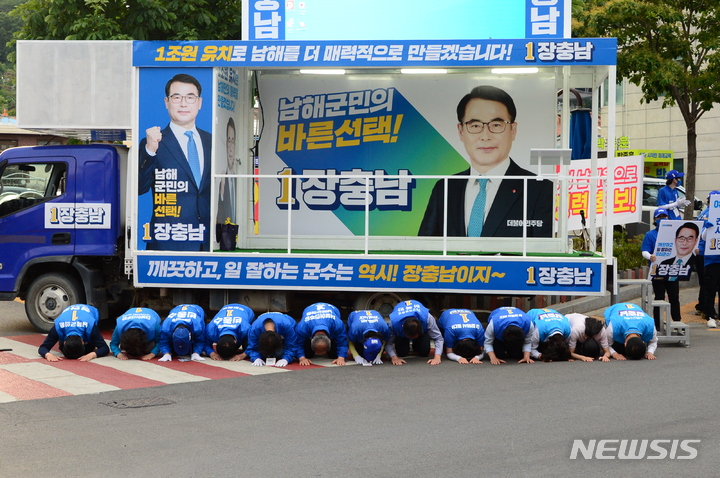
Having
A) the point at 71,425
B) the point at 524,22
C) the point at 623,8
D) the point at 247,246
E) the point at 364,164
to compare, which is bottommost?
the point at 71,425

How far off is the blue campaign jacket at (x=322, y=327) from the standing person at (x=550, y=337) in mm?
2262

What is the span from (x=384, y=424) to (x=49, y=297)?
266 inches

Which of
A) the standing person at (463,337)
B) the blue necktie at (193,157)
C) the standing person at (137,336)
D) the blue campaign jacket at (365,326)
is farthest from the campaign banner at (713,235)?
the standing person at (137,336)

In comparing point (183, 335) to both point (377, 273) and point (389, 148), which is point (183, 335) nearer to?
point (377, 273)

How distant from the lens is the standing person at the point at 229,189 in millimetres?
11844

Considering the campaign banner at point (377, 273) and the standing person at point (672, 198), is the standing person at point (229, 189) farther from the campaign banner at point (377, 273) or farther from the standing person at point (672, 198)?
the standing person at point (672, 198)

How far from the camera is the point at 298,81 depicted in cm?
1304

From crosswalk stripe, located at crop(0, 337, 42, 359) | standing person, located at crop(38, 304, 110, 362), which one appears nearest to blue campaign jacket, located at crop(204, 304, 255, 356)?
standing person, located at crop(38, 304, 110, 362)

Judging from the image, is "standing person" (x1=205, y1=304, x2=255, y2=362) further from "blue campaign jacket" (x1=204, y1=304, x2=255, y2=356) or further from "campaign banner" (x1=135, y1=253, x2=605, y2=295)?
"campaign banner" (x1=135, y1=253, x2=605, y2=295)

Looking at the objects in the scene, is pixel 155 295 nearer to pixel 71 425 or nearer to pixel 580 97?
pixel 71 425

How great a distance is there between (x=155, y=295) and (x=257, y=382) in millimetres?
3675

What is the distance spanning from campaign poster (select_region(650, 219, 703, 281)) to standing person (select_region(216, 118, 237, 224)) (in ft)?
20.6

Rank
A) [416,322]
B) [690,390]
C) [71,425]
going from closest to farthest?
[71,425]
[690,390]
[416,322]

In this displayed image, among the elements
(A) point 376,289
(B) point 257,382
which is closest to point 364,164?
(A) point 376,289
